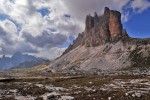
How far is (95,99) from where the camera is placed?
4378cm

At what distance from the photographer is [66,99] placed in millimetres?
44625

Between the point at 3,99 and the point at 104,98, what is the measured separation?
1601cm

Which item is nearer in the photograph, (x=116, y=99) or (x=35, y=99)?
(x=116, y=99)

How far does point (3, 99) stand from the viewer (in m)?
46.8

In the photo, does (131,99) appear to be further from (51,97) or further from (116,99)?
(51,97)

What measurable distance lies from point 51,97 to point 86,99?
6088 millimetres

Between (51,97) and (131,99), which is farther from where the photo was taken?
(51,97)

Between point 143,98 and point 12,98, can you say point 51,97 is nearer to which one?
point 12,98

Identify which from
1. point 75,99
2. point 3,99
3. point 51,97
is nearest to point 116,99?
point 75,99

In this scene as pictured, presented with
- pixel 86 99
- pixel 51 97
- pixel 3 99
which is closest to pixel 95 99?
pixel 86 99

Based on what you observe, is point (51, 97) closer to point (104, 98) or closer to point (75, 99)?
Answer: point (75, 99)

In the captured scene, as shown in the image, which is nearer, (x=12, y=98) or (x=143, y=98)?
(x=143, y=98)

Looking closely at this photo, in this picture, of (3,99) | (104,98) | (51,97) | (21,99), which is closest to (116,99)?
(104,98)

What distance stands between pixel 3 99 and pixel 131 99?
65.7ft
